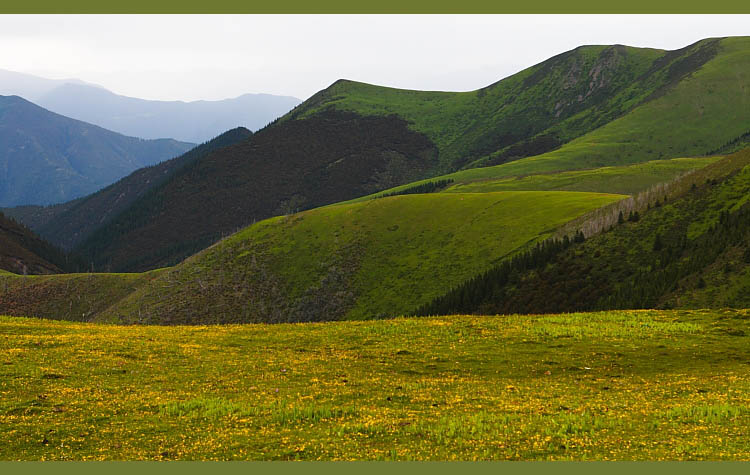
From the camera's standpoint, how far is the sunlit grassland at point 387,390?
1838cm

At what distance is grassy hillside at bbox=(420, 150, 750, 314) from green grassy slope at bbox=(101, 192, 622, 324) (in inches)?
742

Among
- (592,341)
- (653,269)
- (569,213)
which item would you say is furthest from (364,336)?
(569,213)

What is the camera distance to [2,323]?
133ft

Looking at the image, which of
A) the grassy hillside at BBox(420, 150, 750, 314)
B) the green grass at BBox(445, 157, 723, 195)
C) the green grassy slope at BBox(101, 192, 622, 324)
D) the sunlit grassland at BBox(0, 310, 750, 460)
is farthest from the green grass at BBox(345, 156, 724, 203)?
the sunlit grassland at BBox(0, 310, 750, 460)

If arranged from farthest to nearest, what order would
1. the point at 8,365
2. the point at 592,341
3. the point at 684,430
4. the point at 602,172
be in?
the point at 602,172 → the point at 592,341 → the point at 8,365 → the point at 684,430

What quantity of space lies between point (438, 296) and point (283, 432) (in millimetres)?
89522

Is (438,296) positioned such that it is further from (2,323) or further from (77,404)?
(77,404)

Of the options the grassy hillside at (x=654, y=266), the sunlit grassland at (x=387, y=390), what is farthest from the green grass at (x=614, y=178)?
the sunlit grassland at (x=387, y=390)

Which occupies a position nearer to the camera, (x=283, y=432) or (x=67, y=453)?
(x=67, y=453)

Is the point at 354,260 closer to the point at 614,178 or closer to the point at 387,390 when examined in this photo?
the point at 614,178

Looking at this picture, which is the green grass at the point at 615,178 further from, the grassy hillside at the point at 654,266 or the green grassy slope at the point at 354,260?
the grassy hillside at the point at 654,266

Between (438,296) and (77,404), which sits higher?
(77,404)

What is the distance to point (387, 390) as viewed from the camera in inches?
1050

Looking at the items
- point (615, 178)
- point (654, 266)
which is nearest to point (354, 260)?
point (654, 266)
